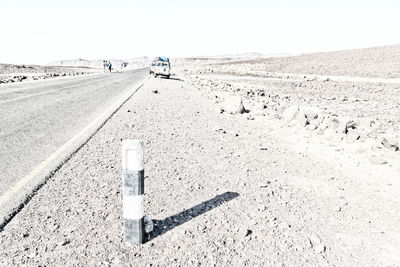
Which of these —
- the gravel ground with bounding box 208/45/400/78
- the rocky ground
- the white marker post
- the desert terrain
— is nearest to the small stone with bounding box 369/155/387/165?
the desert terrain

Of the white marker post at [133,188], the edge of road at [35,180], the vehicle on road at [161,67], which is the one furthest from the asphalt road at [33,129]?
the vehicle on road at [161,67]

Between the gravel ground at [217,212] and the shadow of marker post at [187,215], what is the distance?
0.01m

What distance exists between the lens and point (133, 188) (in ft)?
8.49

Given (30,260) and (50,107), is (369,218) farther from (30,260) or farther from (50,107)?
(50,107)

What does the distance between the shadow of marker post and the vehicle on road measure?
83.6 feet

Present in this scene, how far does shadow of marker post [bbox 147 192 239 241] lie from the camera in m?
2.98

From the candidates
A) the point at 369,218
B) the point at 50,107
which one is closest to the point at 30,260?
the point at 369,218

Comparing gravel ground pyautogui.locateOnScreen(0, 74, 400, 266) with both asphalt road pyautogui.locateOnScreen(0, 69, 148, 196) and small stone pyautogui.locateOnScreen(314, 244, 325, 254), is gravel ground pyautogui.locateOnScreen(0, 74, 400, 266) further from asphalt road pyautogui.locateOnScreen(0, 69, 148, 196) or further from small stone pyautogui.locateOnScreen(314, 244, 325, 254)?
asphalt road pyautogui.locateOnScreen(0, 69, 148, 196)

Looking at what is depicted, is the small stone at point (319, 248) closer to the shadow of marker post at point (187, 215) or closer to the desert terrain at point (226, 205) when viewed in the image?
the desert terrain at point (226, 205)

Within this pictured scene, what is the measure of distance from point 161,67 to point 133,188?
1055 inches

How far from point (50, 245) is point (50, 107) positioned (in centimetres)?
835

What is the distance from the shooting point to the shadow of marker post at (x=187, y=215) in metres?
2.98

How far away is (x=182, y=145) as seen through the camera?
5926 mm

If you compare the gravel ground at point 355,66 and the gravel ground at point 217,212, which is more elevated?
the gravel ground at point 355,66
